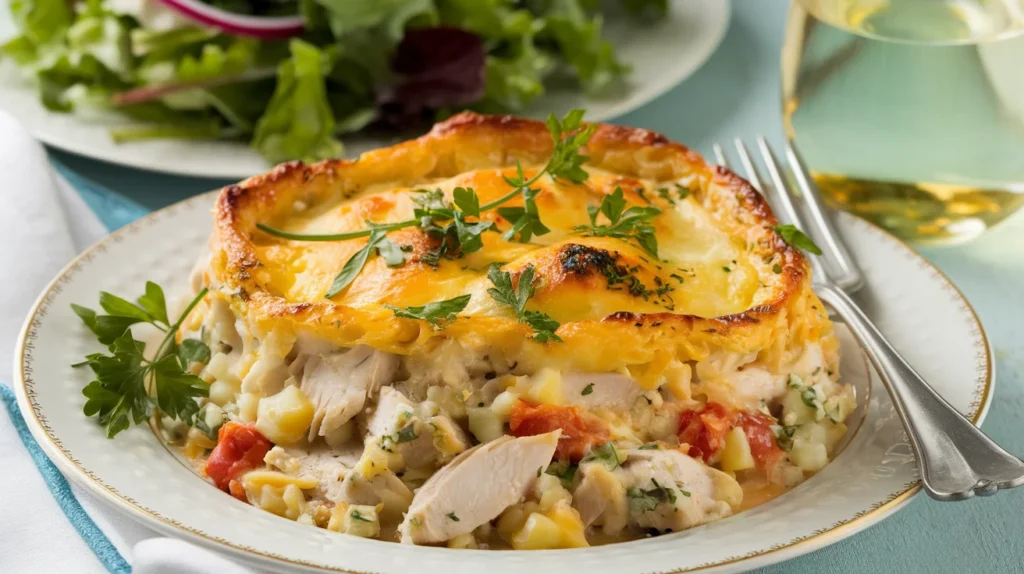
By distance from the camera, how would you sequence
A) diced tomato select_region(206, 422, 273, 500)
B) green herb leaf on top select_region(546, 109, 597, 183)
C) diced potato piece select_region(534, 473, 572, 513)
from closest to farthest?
diced potato piece select_region(534, 473, 572, 513) < diced tomato select_region(206, 422, 273, 500) < green herb leaf on top select_region(546, 109, 597, 183)

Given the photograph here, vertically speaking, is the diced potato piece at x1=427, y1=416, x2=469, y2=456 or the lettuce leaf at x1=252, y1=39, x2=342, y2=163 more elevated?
the diced potato piece at x1=427, y1=416, x2=469, y2=456

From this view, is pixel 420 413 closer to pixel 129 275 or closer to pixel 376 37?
pixel 129 275

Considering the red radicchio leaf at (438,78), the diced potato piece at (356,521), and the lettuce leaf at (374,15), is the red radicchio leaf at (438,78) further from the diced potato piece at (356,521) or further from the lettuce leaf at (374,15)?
the diced potato piece at (356,521)

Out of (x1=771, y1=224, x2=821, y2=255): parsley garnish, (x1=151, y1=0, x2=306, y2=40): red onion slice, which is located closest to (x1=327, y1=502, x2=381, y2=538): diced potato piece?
(x1=771, y1=224, x2=821, y2=255): parsley garnish

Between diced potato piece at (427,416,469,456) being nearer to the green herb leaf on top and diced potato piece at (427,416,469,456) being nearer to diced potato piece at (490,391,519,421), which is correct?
diced potato piece at (490,391,519,421)

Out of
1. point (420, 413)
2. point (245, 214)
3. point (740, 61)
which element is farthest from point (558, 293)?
point (740, 61)

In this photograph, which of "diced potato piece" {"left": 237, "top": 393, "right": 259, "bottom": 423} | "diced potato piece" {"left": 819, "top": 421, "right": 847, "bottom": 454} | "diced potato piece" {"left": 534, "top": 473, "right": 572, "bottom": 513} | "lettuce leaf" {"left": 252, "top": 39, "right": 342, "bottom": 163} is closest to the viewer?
"diced potato piece" {"left": 534, "top": 473, "right": 572, "bottom": 513}

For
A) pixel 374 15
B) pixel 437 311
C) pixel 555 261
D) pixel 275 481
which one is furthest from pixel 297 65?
pixel 275 481

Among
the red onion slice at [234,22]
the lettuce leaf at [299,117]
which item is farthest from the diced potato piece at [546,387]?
the red onion slice at [234,22]
